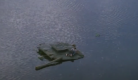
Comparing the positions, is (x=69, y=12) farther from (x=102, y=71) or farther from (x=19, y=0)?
(x=102, y=71)

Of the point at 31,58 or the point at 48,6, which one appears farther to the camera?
the point at 48,6

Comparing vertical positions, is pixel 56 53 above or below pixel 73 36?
below

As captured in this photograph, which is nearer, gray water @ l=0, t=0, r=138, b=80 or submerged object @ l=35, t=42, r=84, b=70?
gray water @ l=0, t=0, r=138, b=80

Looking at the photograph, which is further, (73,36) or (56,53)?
(73,36)

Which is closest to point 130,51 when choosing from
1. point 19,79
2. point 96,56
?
point 96,56

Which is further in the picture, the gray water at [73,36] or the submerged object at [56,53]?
the submerged object at [56,53]
